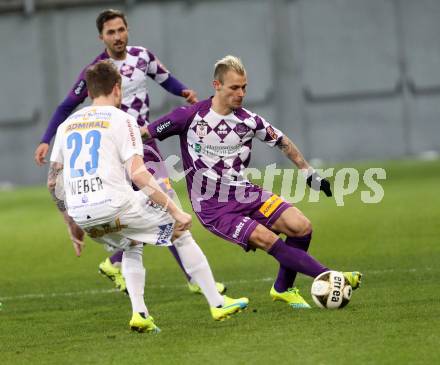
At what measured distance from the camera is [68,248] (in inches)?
539

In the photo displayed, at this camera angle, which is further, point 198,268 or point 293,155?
point 293,155

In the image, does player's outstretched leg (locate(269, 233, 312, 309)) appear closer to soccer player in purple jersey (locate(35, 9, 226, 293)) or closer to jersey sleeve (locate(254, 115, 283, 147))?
jersey sleeve (locate(254, 115, 283, 147))

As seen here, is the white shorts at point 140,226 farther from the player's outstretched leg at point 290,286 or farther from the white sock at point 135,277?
the player's outstretched leg at point 290,286

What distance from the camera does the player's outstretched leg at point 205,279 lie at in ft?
24.5

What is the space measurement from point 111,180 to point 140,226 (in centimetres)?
35

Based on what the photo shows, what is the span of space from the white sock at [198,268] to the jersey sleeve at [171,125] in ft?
3.21

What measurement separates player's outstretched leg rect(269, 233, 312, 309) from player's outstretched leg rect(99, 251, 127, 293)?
1896 mm

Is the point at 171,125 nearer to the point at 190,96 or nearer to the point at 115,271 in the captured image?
the point at 190,96

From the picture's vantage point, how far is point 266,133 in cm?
834

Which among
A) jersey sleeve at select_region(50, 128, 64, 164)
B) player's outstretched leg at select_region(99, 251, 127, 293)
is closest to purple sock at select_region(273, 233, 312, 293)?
jersey sleeve at select_region(50, 128, 64, 164)

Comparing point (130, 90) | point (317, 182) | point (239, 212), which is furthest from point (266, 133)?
point (130, 90)

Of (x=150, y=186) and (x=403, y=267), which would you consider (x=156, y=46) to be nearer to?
(x=403, y=267)

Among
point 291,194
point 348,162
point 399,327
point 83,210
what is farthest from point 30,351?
point 348,162

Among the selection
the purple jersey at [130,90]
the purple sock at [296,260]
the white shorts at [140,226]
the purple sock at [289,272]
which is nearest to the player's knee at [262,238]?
the purple sock at [296,260]
